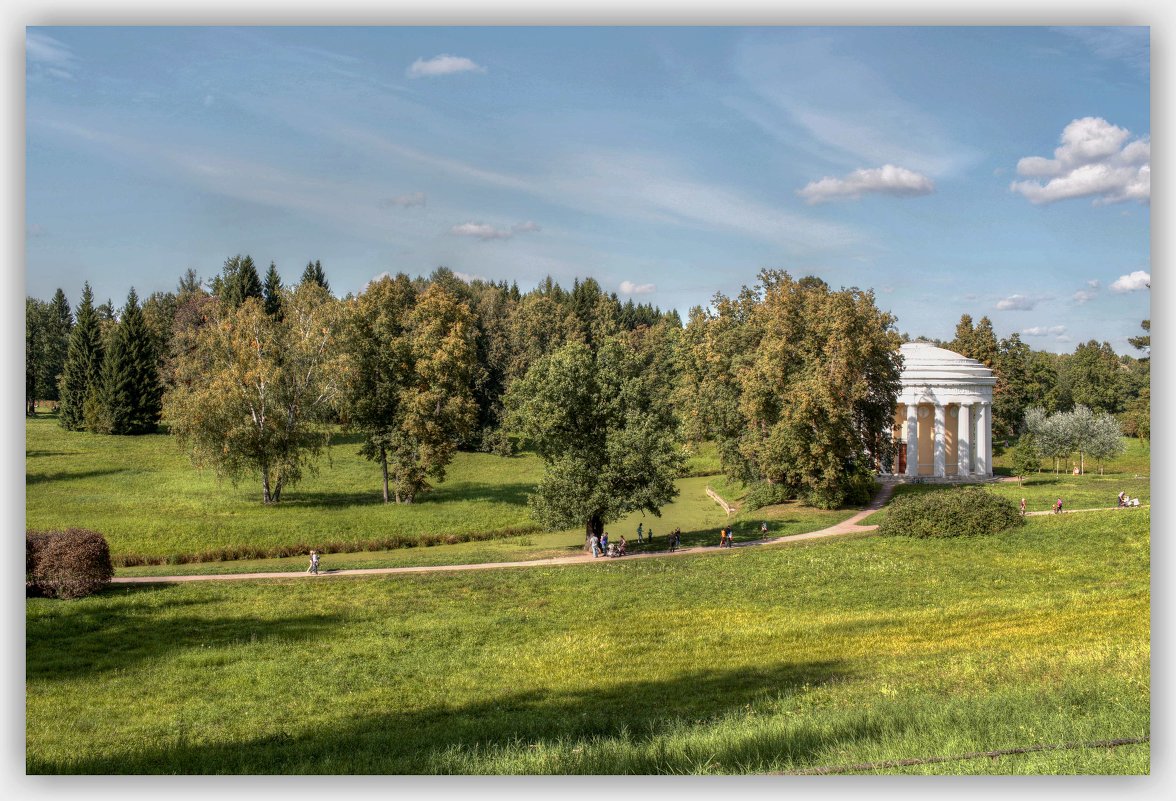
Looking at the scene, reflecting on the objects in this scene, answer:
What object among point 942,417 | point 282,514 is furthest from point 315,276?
point 942,417

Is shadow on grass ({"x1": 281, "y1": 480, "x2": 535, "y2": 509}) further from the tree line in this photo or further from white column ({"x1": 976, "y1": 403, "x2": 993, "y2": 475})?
white column ({"x1": 976, "y1": 403, "x2": 993, "y2": 475})

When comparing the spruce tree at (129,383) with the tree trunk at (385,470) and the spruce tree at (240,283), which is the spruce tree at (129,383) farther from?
the spruce tree at (240,283)

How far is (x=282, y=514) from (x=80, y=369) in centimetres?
899

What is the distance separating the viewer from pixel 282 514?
111 ft

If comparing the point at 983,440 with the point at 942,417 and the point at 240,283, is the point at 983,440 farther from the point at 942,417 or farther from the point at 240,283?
the point at 240,283

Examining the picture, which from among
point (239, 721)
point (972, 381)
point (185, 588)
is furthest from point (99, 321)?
point (972, 381)

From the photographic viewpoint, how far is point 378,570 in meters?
26.6

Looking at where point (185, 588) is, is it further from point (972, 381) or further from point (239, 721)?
point (972, 381)

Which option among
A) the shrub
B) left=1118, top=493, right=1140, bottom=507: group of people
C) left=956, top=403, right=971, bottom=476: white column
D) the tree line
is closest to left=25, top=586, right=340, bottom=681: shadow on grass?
the shrub

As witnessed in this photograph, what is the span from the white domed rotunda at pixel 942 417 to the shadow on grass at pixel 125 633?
3695cm

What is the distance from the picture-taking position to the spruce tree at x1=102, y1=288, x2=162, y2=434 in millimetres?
33688

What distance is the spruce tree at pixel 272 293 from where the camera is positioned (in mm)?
41375
